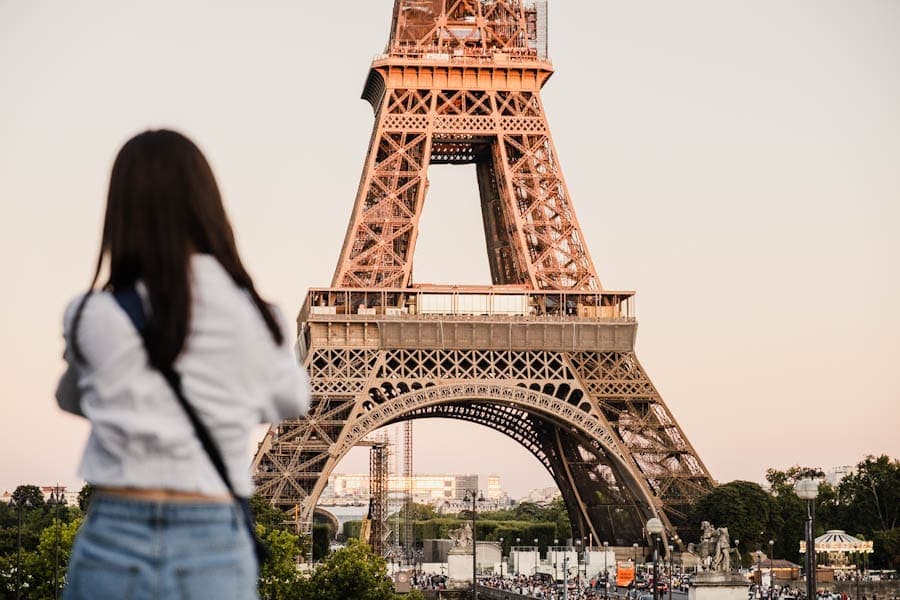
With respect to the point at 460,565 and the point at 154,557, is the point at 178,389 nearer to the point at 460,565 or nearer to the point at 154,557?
the point at 154,557

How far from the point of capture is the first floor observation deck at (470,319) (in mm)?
61844

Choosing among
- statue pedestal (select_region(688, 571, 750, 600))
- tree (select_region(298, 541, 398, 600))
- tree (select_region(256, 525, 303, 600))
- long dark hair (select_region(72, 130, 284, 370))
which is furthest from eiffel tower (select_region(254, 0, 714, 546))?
long dark hair (select_region(72, 130, 284, 370))

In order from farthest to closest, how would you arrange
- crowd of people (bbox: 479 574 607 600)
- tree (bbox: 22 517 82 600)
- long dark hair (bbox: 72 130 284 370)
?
1. crowd of people (bbox: 479 574 607 600)
2. tree (bbox: 22 517 82 600)
3. long dark hair (bbox: 72 130 284 370)

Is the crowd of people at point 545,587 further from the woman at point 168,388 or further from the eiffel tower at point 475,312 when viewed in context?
the woman at point 168,388

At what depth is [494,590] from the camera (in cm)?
6838

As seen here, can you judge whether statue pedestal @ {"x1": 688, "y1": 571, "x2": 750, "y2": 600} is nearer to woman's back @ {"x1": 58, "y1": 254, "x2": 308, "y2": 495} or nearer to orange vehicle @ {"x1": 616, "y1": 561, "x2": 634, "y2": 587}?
orange vehicle @ {"x1": 616, "y1": 561, "x2": 634, "y2": 587}

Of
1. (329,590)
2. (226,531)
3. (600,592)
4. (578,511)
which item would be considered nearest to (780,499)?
(578,511)

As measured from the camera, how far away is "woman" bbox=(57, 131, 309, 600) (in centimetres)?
380

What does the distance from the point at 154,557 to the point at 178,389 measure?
41 cm

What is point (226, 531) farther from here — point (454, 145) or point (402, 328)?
point (454, 145)

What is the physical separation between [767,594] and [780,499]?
3660 cm

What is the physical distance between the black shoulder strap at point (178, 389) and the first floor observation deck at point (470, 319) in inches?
2260

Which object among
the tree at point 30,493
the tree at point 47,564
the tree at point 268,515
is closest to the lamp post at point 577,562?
the tree at point 268,515

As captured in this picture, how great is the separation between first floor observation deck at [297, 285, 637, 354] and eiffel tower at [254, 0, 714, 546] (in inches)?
2.9
